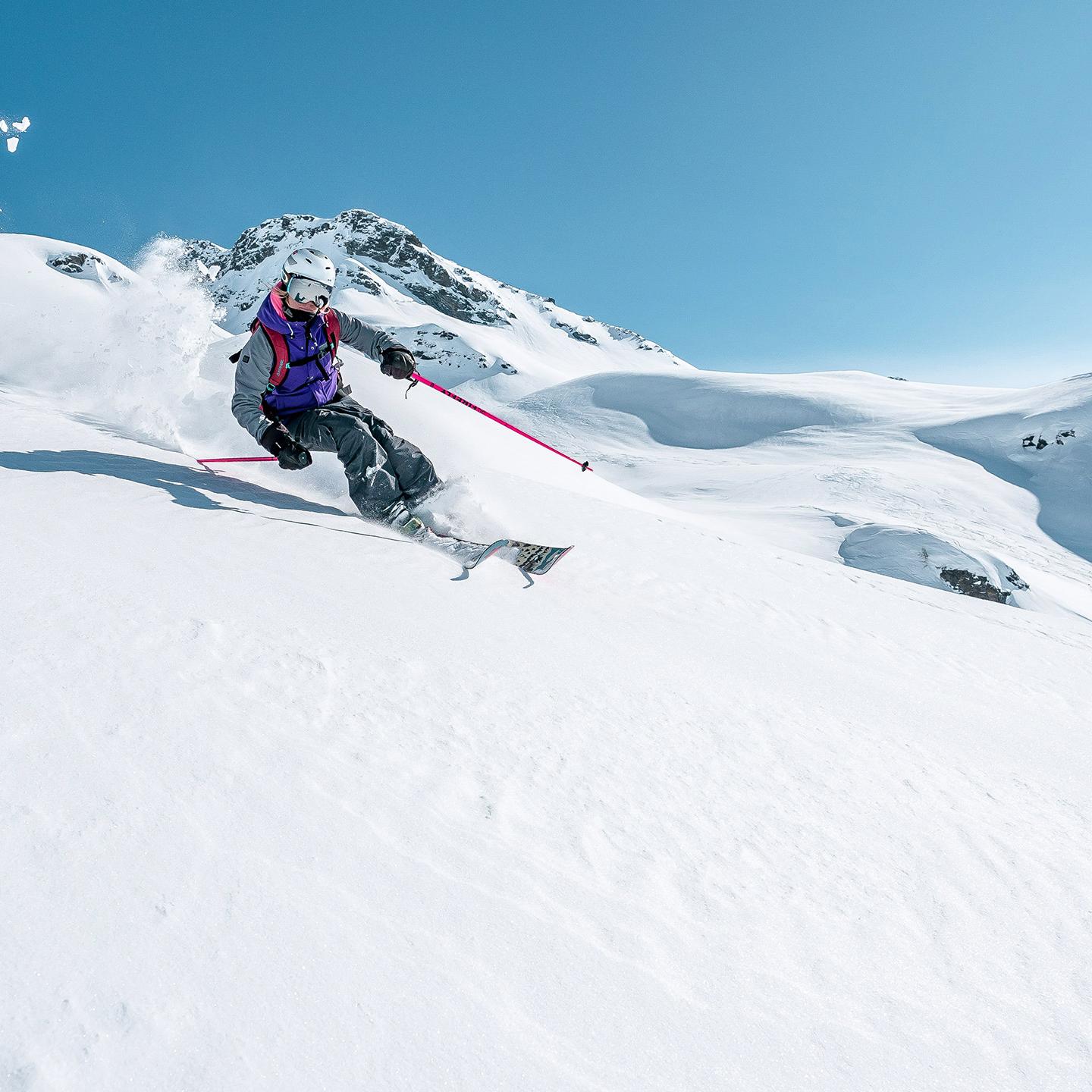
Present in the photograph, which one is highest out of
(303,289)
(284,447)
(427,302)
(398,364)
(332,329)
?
(427,302)

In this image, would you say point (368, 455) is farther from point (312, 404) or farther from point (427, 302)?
point (427, 302)

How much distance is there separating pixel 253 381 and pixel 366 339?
1042 mm

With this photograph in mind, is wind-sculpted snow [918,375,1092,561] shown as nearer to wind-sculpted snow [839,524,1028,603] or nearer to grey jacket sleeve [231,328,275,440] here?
wind-sculpted snow [839,524,1028,603]

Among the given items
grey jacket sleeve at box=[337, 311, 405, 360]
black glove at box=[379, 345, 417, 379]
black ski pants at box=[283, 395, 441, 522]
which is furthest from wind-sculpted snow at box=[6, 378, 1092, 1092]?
grey jacket sleeve at box=[337, 311, 405, 360]

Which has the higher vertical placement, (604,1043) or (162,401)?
(162,401)

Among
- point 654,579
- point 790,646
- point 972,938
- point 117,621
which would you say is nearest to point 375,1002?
point 972,938

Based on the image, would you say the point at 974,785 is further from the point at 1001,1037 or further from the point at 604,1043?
the point at 604,1043

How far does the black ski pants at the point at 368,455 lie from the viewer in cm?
457

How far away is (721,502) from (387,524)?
37.1 feet

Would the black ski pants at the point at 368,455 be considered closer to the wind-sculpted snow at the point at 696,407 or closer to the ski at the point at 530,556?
the ski at the point at 530,556

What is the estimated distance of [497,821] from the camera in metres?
1.56

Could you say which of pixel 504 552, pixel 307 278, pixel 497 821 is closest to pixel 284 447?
pixel 307 278

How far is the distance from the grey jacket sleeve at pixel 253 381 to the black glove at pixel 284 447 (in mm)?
122

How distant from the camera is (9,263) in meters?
13.1
